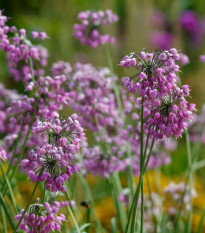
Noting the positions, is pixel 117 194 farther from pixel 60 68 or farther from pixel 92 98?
pixel 60 68

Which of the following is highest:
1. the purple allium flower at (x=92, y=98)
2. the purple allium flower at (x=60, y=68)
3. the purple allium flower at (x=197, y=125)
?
the purple allium flower at (x=60, y=68)

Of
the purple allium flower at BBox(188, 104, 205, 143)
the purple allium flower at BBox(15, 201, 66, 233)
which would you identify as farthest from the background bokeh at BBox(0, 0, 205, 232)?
the purple allium flower at BBox(15, 201, 66, 233)

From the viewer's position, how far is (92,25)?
3.56 metres

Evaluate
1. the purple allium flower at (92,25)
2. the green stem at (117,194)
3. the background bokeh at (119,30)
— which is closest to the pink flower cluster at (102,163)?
the green stem at (117,194)

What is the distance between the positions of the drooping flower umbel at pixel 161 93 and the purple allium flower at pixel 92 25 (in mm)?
1389

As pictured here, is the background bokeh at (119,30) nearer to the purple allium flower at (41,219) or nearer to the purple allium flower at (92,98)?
the purple allium flower at (92,98)

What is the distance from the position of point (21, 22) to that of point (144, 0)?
3.30 m

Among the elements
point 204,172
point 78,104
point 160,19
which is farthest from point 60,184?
point 160,19

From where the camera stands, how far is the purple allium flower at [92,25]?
11.4ft

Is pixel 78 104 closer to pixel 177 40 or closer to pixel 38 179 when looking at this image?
pixel 38 179

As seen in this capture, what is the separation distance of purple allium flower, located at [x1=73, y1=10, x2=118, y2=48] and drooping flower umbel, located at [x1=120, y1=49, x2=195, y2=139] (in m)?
1.39

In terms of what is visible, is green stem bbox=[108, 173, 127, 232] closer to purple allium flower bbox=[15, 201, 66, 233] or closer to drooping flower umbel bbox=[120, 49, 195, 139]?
purple allium flower bbox=[15, 201, 66, 233]

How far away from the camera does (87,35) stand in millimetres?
3641

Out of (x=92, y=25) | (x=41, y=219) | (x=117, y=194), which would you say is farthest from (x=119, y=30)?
(x=41, y=219)
